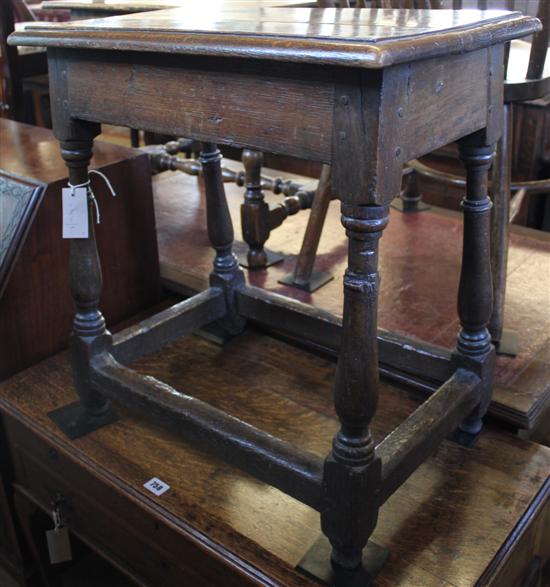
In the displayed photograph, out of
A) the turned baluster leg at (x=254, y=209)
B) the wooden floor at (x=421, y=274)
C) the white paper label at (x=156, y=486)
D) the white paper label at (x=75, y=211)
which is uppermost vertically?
the white paper label at (x=75, y=211)

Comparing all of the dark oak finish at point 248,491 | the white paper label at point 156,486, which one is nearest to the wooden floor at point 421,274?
the dark oak finish at point 248,491

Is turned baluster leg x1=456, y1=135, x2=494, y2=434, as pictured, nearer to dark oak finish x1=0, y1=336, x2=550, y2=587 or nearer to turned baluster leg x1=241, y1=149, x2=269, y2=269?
dark oak finish x1=0, y1=336, x2=550, y2=587

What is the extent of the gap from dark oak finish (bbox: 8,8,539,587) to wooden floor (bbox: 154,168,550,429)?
0.59ft

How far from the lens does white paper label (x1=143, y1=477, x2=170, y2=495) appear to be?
1.10m

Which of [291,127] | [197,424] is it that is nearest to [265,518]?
[197,424]

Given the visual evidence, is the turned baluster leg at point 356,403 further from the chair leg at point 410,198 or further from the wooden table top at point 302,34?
the chair leg at point 410,198

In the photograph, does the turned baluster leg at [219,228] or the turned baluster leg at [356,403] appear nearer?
the turned baluster leg at [356,403]

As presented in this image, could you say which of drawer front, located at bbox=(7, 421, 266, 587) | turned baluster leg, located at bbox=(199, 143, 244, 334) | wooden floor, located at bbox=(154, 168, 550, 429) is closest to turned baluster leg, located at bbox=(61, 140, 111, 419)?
drawer front, located at bbox=(7, 421, 266, 587)

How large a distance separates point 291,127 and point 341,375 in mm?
279

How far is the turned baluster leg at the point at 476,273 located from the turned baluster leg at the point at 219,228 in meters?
0.49

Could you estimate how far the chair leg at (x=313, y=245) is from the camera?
1.55 meters

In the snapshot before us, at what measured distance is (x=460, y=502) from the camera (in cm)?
106

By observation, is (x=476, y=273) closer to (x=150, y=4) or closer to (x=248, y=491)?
(x=248, y=491)

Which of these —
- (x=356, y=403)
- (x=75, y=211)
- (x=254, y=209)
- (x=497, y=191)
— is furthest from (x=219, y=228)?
(x=356, y=403)
